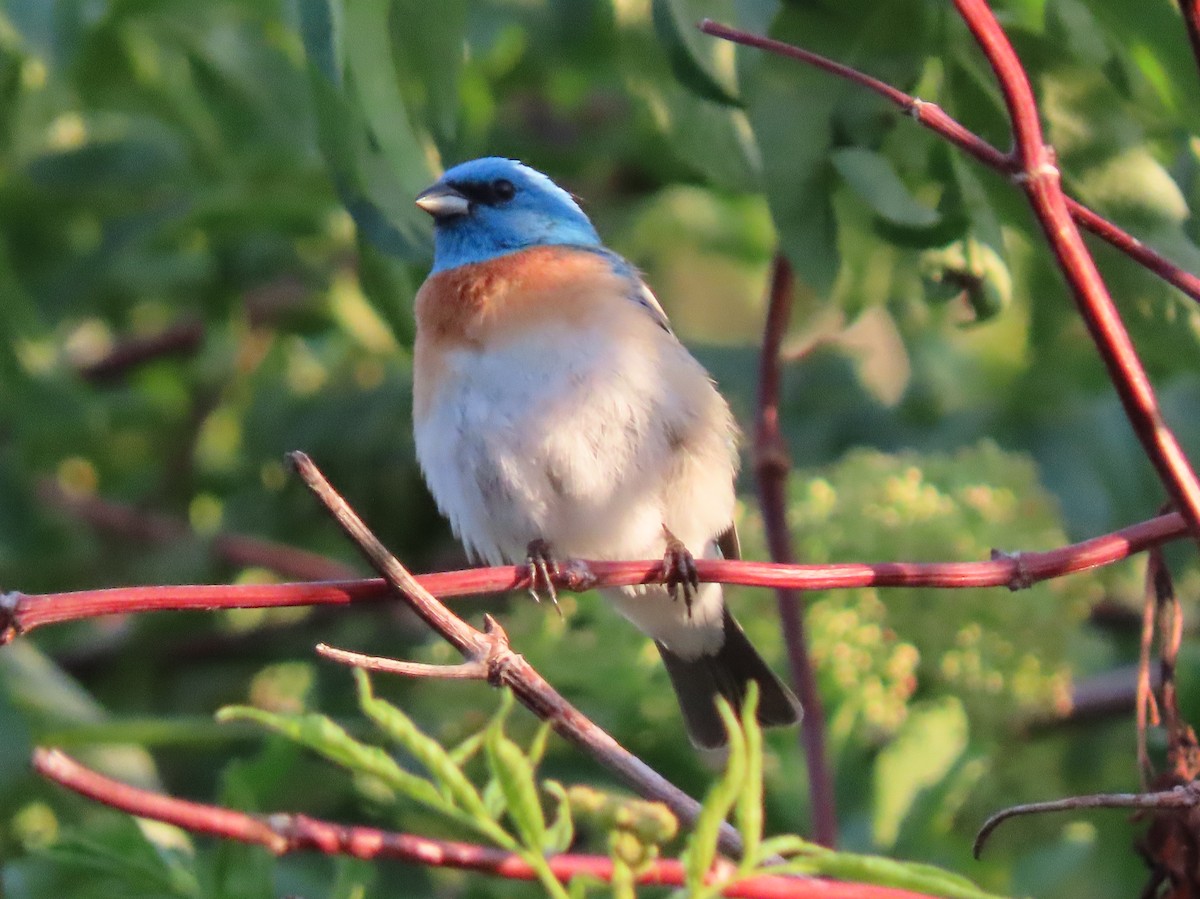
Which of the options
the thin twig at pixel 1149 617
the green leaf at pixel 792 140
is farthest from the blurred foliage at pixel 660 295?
the thin twig at pixel 1149 617

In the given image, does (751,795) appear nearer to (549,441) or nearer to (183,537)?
(549,441)

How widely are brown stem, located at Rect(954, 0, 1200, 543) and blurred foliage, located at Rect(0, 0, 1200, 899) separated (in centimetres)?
77

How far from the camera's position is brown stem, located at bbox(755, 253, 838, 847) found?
10.2 ft

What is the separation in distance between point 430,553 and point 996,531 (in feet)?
6.98

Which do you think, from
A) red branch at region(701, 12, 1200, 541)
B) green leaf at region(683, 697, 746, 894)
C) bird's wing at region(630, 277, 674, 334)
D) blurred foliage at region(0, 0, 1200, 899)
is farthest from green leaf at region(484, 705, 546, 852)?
bird's wing at region(630, 277, 674, 334)

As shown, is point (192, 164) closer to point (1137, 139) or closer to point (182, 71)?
point (182, 71)

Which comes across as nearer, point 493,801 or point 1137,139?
point 493,801

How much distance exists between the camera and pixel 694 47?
9.01 feet

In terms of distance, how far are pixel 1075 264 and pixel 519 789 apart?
85 centimetres

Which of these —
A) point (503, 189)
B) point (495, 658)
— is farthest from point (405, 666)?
point (503, 189)

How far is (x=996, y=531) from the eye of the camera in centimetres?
435

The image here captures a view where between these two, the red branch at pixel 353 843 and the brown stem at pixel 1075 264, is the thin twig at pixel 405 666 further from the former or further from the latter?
the brown stem at pixel 1075 264

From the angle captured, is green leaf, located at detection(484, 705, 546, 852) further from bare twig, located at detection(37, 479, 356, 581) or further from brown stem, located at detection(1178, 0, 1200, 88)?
bare twig, located at detection(37, 479, 356, 581)

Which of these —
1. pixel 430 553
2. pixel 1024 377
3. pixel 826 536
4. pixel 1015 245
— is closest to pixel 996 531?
pixel 826 536
